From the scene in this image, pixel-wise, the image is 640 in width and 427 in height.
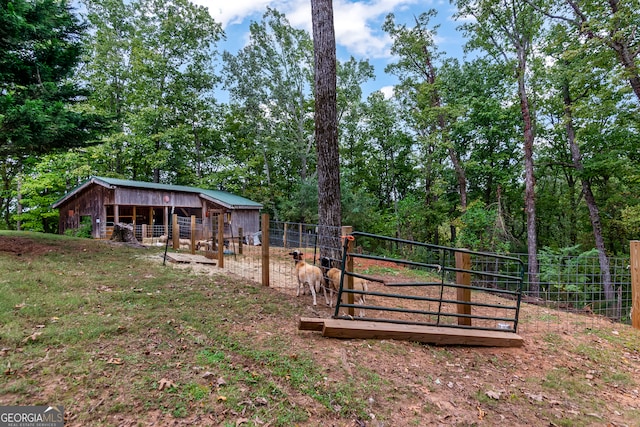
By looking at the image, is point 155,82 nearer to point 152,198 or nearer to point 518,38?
point 152,198

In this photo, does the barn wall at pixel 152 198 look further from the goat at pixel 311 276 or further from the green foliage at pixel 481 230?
the green foliage at pixel 481 230

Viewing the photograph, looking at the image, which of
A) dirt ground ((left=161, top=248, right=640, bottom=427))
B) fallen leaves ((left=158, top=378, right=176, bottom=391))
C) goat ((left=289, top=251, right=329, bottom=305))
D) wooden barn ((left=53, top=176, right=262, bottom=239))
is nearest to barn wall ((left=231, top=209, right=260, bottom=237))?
wooden barn ((left=53, top=176, right=262, bottom=239))

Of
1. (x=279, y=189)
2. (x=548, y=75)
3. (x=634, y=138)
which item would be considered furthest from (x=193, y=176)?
(x=634, y=138)

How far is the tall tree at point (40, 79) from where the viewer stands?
6656 millimetres

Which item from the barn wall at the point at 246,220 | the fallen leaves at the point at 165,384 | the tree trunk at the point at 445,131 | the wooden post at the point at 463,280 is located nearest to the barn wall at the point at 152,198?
the barn wall at the point at 246,220

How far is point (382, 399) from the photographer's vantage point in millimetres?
2553

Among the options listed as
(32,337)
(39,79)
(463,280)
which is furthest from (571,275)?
(39,79)

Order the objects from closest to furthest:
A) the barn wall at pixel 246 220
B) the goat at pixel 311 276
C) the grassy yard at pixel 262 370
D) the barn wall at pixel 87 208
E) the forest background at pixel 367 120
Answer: the grassy yard at pixel 262 370 → the goat at pixel 311 276 → the forest background at pixel 367 120 → the barn wall at pixel 87 208 → the barn wall at pixel 246 220

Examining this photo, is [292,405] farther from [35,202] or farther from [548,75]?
[35,202]

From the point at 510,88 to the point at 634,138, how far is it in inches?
236

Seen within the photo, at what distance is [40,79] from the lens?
26.5 ft

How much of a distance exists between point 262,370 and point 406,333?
185 centimetres

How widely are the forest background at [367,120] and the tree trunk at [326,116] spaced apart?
293 mm

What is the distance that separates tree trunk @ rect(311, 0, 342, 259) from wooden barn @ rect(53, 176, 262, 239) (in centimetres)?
969
